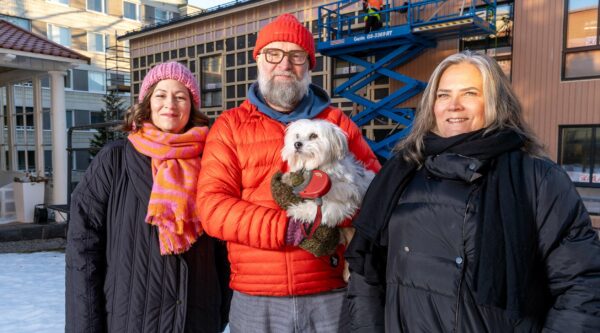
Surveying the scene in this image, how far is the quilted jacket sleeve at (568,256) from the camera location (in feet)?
4.67

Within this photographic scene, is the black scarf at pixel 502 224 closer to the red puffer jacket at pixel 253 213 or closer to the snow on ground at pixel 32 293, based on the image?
the red puffer jacket at pixel 253 213

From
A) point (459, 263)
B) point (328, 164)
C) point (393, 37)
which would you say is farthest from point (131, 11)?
point (459, 263)

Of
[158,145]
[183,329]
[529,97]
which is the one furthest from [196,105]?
[529,97]

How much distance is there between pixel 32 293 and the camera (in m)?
5.29

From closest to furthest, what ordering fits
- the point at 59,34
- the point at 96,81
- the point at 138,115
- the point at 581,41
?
1. the point at 138,115
2. the point at 581,41
3. the point at 59,34
4. the point at 96,81

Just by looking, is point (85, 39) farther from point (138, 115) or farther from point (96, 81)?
point (138, 115)

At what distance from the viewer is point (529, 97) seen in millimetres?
9102

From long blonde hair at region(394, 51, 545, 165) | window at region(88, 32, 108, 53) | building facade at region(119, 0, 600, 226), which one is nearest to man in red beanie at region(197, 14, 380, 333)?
long blonde hair at region(394, 51, 545, 165)

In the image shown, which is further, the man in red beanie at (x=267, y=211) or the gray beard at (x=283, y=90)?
the gray beard at (x=283, y=90)

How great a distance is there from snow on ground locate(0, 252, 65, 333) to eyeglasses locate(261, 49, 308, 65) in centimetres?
348

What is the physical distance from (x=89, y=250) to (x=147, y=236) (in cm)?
31

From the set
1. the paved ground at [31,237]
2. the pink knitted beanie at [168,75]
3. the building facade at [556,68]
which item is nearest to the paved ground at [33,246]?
the paved ground at [31,237]

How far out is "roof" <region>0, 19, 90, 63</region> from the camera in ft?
28.9

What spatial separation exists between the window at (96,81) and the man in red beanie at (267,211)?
102 ft
